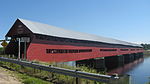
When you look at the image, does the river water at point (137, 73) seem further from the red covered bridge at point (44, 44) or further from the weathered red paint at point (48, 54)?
the weathered red paint at point (48, 54)

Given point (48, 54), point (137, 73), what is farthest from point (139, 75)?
point (48, 54)

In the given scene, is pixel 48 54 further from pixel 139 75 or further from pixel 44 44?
pixel 139 75

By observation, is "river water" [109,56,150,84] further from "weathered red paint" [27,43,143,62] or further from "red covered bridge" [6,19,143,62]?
"weathered red paint" [27,43,143,62]

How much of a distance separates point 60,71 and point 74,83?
0.90 m

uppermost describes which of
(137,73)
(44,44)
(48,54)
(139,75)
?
(44,44)

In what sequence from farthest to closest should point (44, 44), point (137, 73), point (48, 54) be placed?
point (137, 73), point (48, 54), point (44, 44)

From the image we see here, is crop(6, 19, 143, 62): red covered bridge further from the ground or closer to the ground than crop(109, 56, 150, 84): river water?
further from the ground

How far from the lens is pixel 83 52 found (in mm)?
26469

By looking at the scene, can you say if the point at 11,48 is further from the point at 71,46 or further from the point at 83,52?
the point at 83,52

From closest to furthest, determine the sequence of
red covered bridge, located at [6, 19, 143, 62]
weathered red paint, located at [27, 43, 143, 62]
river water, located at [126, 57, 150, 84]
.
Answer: weathered red paint, located at [27, 43, 143, 62], red covered bridge, located at [6, 19, 143, 62], river water, located at [126, 57, 150, 84]

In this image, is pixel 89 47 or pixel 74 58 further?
pixel 89 47

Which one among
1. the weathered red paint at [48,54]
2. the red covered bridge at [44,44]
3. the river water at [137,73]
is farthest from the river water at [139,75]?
the weathered red paint at [48,54]

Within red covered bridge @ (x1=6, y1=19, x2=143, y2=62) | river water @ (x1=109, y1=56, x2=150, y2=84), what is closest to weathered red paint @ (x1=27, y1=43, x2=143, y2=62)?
red covered bridge @ (x1=6, y1=19, x2=143, y2=62)

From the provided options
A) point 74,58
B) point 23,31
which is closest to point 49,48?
point 23,31
